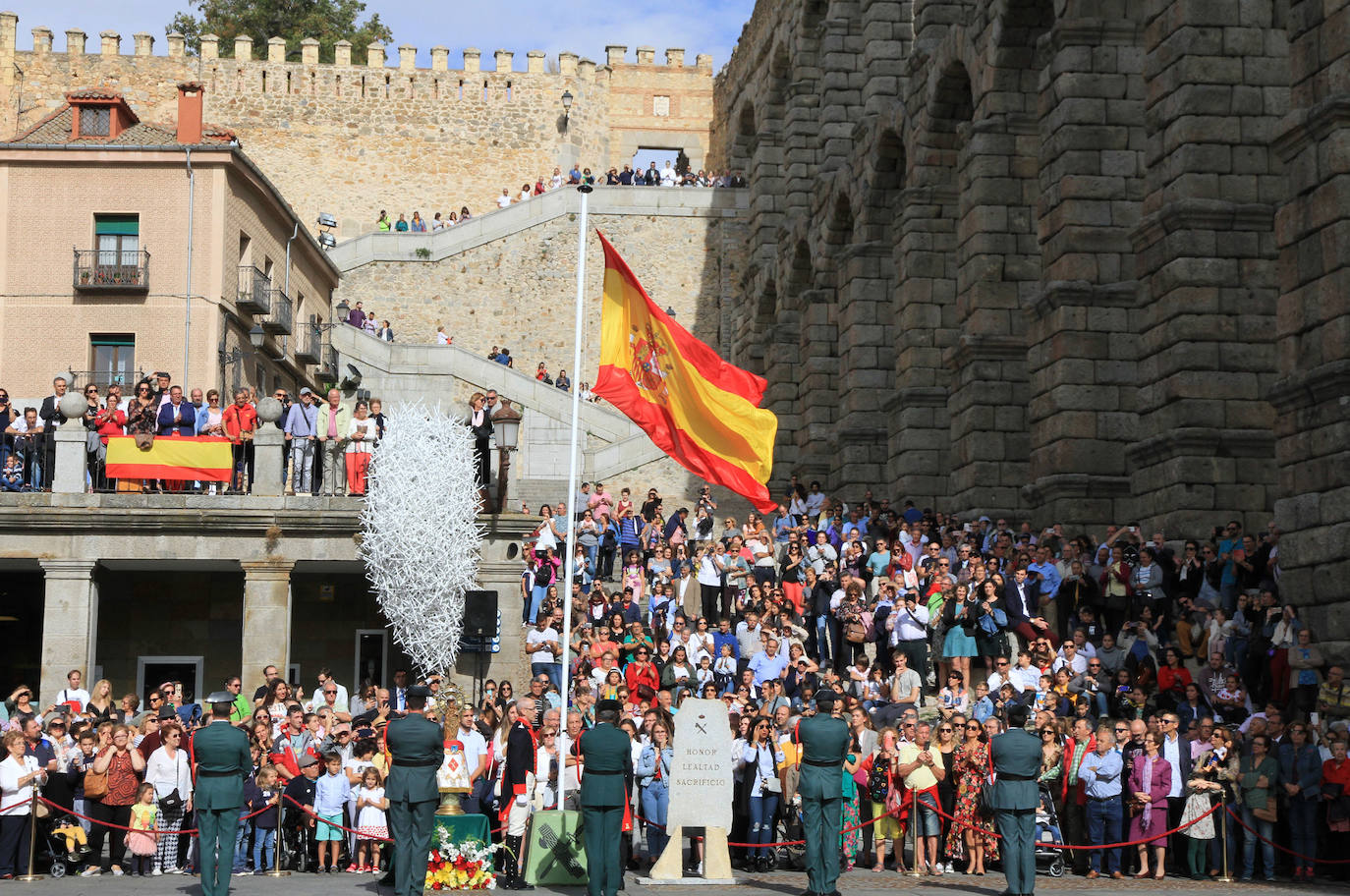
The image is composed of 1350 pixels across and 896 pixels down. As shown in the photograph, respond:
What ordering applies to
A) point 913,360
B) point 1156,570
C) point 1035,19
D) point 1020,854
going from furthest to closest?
point 913,360
point 1035,19
point 1156,570
point 1020,854

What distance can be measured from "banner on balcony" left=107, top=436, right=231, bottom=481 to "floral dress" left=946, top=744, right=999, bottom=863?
37.8 feet

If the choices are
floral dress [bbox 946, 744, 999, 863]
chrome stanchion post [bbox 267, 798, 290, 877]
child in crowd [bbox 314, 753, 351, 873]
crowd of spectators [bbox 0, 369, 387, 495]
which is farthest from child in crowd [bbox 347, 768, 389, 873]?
crowd of spectators [bbox 0, 369, 387, 495]

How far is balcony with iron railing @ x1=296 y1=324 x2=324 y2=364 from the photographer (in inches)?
1475

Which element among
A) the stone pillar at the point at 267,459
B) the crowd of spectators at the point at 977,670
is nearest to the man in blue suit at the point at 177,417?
the stone pillar at the point at 267,459

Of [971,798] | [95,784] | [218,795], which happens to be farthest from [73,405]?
[971,798]

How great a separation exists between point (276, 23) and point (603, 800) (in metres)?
52.5

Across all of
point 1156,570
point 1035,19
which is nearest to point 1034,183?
point 1035,19

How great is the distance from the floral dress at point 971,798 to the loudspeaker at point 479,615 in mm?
7943

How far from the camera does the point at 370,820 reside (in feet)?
51.5

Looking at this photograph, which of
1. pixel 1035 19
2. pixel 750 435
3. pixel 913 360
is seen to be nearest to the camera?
pixel 750 435

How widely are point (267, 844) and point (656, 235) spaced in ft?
113

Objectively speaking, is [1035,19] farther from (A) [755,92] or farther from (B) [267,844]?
(A) [755,92]

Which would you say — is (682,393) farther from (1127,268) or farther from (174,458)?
(1127,268)

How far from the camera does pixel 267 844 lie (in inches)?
622
